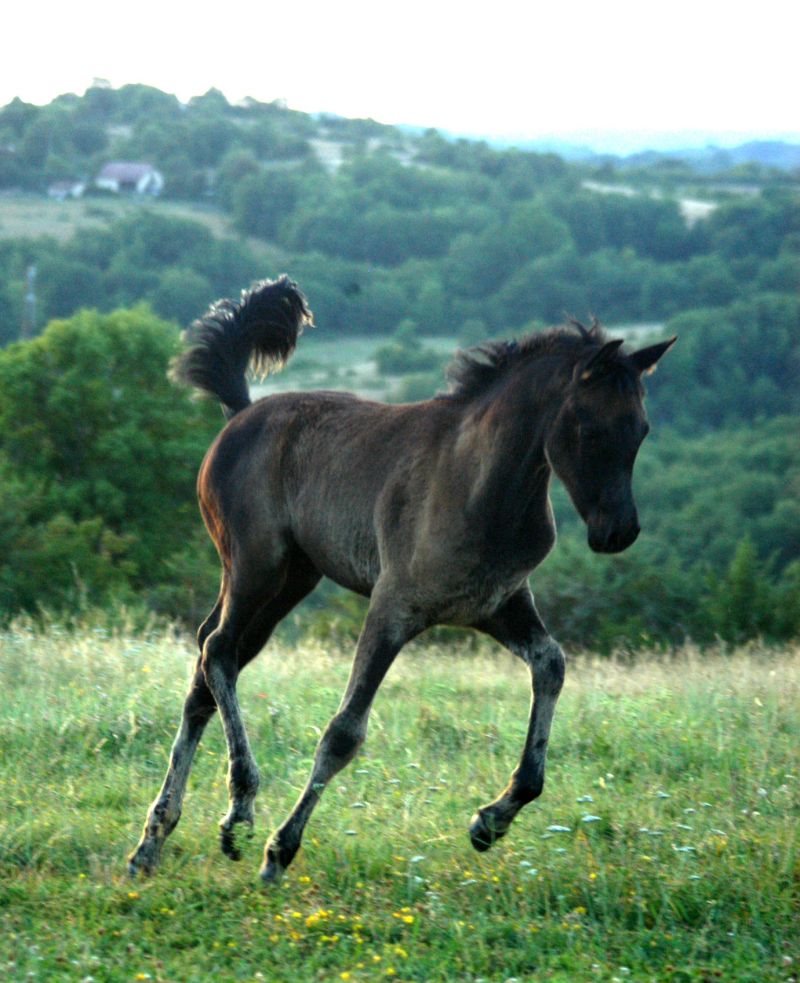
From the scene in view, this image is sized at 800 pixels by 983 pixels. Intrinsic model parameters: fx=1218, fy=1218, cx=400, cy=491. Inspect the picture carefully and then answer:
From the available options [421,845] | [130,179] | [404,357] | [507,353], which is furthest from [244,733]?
[130,179]

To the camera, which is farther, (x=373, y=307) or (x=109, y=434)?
(x=373, y=307)

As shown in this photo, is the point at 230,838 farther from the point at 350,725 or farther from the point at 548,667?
the point at 548,667

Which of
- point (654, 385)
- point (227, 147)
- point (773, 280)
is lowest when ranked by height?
point (654, 385)

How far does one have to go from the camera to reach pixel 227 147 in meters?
69.5

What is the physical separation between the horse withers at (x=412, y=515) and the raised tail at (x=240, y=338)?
345 mm

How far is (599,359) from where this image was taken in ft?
15.0

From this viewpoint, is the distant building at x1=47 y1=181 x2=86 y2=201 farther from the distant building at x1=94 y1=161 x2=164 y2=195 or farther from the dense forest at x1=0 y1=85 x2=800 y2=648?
the distant building at x1=94 y1=161 x2=164 y2=195

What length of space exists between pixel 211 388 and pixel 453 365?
5.52 ft

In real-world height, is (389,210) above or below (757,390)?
above

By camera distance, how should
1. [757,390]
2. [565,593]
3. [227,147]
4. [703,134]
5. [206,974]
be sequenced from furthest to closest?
[703,134]
[227,147]
[757,390]
[565,593]
[206,974]

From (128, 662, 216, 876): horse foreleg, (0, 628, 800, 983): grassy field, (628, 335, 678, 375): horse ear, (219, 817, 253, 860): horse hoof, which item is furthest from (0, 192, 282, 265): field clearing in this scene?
(628, 335, 678, 375): horse ear

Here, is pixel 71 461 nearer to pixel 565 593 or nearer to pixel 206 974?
pixel 565 593

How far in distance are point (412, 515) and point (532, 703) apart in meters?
0.97

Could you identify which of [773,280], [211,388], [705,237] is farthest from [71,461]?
[705,237]
